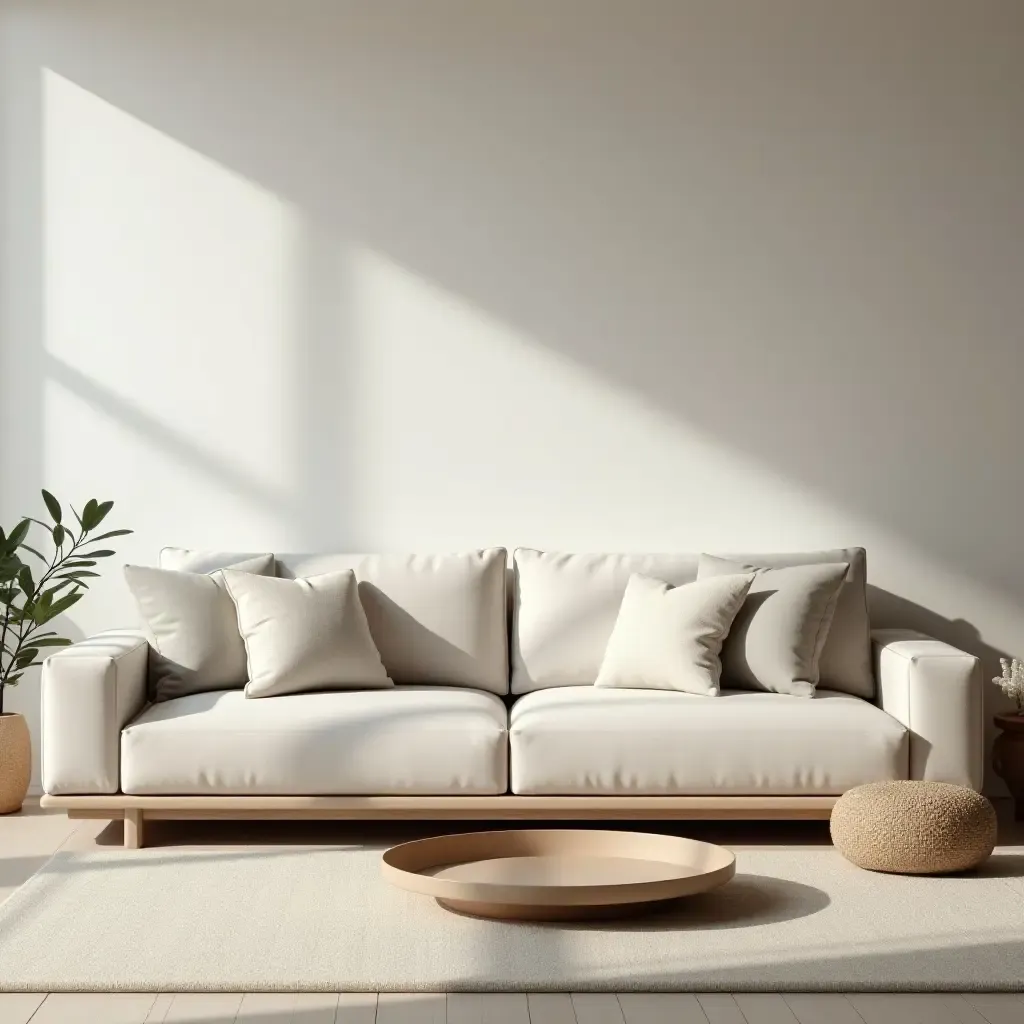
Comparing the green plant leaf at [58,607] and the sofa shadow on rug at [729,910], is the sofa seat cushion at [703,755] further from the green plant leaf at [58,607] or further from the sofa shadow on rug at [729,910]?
the green plant leaf at [58,607]

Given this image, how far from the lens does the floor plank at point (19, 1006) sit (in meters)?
2.49

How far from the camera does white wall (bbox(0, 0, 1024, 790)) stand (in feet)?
15.4

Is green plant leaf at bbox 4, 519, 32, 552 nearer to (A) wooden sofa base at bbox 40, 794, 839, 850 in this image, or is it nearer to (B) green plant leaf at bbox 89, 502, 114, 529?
(B) green plant leaf at bbox 89, 502, 114, 529

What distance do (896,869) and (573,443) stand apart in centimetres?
192

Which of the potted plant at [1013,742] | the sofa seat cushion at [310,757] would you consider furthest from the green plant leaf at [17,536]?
the potted plant at [1013,742]

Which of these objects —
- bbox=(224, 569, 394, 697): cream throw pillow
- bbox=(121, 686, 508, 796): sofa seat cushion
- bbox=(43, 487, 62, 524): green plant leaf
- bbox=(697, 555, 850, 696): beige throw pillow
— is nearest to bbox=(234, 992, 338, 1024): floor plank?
bbox=(121, 686, 508, 796): sofa seat cushion

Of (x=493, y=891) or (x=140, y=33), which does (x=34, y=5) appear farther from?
(x=493, y=891)

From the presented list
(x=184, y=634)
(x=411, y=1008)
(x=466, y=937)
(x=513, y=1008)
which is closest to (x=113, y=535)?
(x=184, y=634)

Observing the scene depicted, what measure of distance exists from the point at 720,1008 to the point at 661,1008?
115mm

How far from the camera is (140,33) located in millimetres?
4684

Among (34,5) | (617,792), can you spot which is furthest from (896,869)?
(34,5)

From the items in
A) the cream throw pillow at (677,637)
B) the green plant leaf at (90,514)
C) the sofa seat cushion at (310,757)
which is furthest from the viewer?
the green plant leaf at (90,514)

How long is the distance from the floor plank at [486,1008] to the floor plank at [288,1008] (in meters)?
0.23

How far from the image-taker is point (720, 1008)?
2553mm
